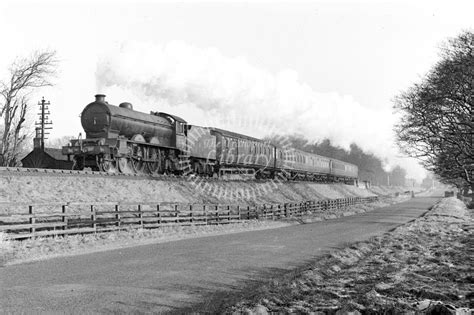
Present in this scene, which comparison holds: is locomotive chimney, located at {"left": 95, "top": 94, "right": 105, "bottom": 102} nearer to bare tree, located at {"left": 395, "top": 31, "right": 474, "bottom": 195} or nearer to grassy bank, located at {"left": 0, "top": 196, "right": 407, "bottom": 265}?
grassy bank, located at {"left": 0, "top": 196, "right": 407, "bottom": 265}

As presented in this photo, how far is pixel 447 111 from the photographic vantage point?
20.7 m

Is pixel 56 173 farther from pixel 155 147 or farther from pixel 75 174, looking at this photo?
pixel 155 147

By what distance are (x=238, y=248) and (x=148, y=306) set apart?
260 inches

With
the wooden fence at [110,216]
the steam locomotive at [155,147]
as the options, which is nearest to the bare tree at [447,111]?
the wooden fence at [110,216]

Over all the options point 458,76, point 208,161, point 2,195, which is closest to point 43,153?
point 208,161

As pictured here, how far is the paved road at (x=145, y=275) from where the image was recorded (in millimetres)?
6383

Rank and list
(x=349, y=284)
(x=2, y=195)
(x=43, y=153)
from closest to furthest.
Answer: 1. (x=349, y=284)
2. (x=2, y=195)
3. (x=43, y=153)

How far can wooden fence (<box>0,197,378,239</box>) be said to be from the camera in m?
12.9

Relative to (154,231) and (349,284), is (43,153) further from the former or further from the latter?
(349,284)

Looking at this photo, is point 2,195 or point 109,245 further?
point 2,195

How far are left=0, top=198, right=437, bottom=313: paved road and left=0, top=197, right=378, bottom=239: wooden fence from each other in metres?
2.68

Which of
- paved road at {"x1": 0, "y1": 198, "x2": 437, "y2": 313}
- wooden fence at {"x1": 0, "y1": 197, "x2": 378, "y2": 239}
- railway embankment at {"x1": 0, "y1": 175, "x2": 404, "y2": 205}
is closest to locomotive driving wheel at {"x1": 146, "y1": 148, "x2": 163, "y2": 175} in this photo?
railway embankment at {"x1": 0, "y1": 175, "x2": 404, "y2": 205}

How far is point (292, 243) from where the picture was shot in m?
14.0

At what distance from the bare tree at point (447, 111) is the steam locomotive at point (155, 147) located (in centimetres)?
1197
